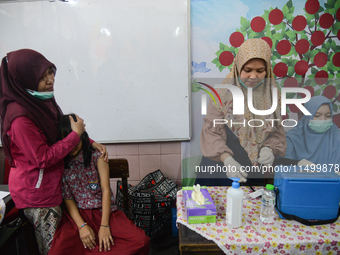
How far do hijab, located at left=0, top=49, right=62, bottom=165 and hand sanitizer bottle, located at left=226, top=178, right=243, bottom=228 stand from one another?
97cm

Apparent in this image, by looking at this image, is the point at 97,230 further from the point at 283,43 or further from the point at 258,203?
the point at 283,43

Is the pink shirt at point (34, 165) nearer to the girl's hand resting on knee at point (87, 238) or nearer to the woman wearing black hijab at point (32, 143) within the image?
the woman wearing black hijab at point (32, 143)

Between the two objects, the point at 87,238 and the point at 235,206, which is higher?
the point at 235,206

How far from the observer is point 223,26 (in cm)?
168

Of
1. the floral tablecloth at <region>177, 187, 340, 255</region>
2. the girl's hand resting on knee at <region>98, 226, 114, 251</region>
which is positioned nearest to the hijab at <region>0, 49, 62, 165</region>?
the girl's hand resting on knee at <region>98, 226, 114, 251</region>

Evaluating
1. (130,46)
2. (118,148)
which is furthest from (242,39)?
(118,148)

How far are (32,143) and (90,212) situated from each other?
1.67 ft

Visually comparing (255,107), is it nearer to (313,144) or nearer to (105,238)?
(313,144)

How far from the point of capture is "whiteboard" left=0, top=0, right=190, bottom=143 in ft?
5.59

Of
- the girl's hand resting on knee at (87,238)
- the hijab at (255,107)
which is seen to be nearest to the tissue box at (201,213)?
the girl's hand resting on knee at (87,238)

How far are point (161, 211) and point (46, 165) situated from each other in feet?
3.20

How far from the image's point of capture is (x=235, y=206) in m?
0.84

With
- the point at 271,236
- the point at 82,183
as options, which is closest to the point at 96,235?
the point at 82,183

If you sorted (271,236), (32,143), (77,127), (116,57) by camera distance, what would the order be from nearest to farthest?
1. (271,236)
2. (32,143)
3. (77,127)
4. (116,57)
